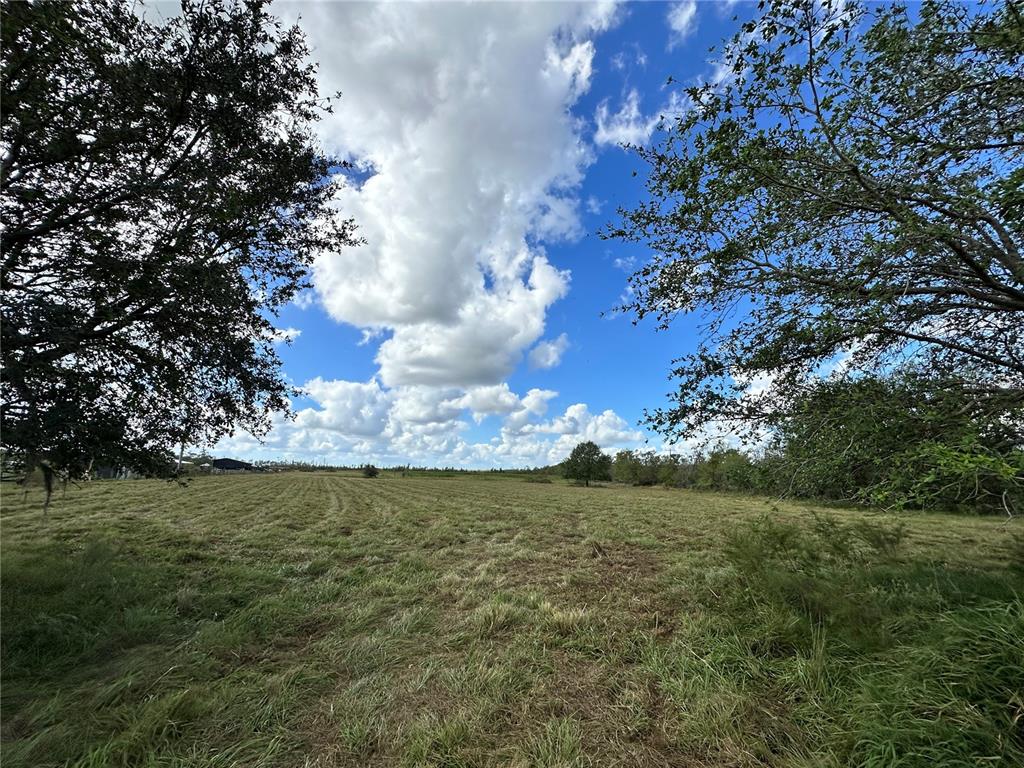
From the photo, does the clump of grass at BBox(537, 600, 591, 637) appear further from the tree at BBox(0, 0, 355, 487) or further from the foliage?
the tree at BBox(0, 0, 355, 487)

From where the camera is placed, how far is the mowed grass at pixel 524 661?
318 cm

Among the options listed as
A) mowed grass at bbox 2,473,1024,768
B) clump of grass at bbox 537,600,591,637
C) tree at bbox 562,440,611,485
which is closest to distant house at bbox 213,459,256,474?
tree at bbox 562,440,611,485

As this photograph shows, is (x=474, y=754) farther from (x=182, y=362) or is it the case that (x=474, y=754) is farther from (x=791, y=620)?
(x=182, y=362)

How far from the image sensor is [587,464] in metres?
94.6

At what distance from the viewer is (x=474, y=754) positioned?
328 centimetres

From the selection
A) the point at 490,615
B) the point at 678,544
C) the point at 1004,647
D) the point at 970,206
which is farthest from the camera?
the point at 678,544

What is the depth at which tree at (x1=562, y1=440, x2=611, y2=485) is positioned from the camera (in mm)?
94625

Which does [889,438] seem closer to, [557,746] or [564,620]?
[564,620]

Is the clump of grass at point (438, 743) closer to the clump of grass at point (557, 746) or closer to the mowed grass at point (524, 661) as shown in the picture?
the mowed grass at point (524, 661)

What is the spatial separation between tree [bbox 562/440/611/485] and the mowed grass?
8789 centimetres

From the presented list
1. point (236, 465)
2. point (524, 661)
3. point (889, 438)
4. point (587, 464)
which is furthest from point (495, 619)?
point (236, 465)

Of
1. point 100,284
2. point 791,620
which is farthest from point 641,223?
point 100,284

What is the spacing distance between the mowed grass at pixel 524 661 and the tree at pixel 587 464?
288 feet

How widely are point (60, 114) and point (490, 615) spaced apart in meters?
8.60
